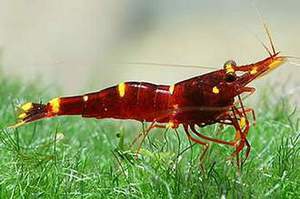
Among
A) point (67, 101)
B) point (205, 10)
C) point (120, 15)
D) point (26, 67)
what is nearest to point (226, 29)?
point (205, 10)

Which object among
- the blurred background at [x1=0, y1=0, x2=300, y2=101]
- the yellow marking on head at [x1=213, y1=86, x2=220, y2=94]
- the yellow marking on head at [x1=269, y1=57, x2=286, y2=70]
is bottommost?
the yellow marking on head at [x1=213, y1=86, x2=220, y2=94]

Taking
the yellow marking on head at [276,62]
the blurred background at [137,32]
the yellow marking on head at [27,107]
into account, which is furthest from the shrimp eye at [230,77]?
the blurred background at [137,32]

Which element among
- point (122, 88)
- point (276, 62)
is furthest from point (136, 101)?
point (276, 62)

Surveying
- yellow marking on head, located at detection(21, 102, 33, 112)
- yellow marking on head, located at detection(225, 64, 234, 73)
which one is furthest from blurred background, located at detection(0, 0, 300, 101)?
yellow marking on head, located at detection(225, 64, 234, 73)

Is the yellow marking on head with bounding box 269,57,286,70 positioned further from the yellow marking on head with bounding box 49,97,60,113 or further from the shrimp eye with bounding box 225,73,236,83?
the yellow marking on head with bounding box 49,97,60,113

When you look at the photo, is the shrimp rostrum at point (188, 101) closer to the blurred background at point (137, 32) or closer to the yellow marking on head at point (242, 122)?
the yellow marking on head at point (242, 122)

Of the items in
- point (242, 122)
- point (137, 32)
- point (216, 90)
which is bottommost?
point (242, 122)

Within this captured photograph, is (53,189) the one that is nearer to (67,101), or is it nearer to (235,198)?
(67,101)

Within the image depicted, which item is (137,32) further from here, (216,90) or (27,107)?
(216,90)
